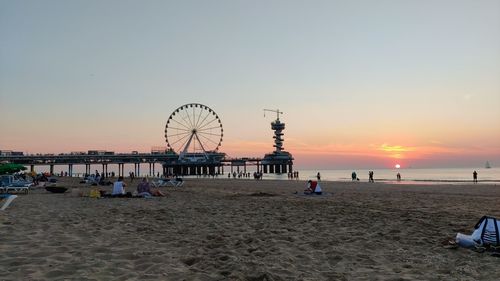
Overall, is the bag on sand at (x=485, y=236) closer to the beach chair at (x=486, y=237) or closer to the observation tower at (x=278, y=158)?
the beach chair at (x=486, y=237)

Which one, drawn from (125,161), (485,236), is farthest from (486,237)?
(125,161)

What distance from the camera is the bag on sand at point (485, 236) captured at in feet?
21.8

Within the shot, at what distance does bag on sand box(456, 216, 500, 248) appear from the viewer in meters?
6.66

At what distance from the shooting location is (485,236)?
6762 millimetres

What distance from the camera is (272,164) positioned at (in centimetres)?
13850

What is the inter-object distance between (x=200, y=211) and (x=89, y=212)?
3209 millimetres

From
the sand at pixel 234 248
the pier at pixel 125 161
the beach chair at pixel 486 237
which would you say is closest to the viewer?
the sand at pixel 234 248

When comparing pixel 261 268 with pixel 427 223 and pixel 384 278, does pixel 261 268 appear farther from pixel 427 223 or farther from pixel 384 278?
pixel 427 223

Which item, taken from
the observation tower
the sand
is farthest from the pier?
the sand

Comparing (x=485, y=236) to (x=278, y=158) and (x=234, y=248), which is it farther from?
(x=278, y=158)

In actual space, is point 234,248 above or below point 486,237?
below

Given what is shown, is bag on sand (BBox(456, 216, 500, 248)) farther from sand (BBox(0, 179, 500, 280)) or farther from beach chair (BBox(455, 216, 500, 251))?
sand (BBox(0, 179, 500, 280))

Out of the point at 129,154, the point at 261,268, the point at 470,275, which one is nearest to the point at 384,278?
the point at 470,275

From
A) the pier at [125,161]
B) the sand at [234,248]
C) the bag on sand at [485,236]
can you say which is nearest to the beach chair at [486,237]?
the bag on sand at [485,236]
